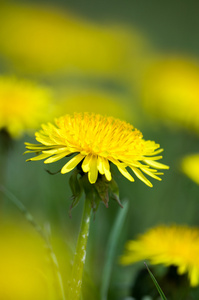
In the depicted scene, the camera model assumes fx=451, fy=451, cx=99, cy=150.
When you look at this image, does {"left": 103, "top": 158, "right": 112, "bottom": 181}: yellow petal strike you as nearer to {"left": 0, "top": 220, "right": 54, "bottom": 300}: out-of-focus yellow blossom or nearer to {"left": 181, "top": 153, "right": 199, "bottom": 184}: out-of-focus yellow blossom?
{"left": 0, "top": 220, "right": 54, "bottom": 300}: out-of-focus yellow blossom

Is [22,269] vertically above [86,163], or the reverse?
[86,163]

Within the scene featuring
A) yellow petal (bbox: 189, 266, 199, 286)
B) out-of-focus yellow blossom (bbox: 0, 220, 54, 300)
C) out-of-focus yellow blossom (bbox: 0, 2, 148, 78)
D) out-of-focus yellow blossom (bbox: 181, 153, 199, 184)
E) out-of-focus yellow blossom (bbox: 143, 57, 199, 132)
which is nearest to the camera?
out-of-focus yellow blossom (bbox: 0, 220, 54, 300)

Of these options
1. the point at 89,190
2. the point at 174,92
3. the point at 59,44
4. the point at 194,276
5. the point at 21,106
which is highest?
the point at 59,44

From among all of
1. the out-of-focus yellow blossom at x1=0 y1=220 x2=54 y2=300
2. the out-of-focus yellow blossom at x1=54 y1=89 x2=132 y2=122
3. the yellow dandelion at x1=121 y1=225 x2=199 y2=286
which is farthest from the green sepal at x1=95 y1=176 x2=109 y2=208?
the out-of-focus yellow blossom at x1=54 y1=89 x2=132 y2=122

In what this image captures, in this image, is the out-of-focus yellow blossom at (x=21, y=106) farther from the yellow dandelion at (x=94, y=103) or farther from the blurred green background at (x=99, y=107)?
the yellow dandelion at (x=94, y=103)

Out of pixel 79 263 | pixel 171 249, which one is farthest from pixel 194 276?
pixel 79 263

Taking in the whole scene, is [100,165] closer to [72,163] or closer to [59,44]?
[72,163]
